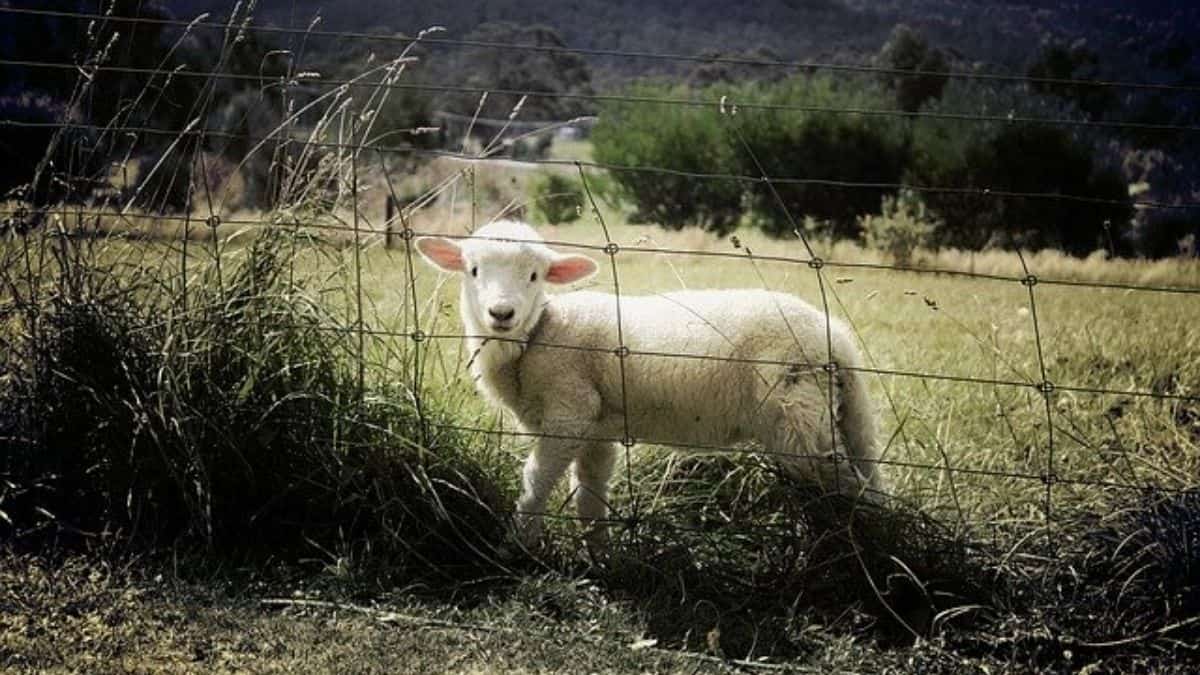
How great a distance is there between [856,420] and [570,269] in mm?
1163

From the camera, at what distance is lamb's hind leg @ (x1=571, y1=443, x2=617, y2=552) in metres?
5.25

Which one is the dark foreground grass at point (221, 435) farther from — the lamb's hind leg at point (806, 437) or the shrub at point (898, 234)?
the shrub at point (898, 234)

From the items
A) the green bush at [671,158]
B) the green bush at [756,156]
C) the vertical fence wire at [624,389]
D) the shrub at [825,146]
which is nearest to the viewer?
the vertical fence wire at [624,389]

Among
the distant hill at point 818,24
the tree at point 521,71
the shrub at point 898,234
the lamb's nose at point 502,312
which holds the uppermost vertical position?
the distant hill at point 818,24

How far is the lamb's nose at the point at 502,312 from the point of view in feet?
16.1

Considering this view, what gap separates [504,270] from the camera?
16.6 feet

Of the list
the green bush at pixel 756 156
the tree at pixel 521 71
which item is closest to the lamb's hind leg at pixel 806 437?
the green bush at pixel 756 156

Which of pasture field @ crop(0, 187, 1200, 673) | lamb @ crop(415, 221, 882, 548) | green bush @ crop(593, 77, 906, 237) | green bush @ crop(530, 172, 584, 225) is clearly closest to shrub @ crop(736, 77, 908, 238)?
green bush @ crop(593, 77, 906, 237)

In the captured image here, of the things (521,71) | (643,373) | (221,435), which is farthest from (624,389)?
(521,71)

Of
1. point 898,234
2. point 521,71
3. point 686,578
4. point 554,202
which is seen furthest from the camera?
point 521,71

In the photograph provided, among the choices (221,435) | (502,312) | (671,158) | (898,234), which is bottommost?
(221,435)

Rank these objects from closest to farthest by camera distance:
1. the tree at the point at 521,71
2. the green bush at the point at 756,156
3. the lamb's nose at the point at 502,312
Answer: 1. the lamb's nose at the point at 502,312
2. the green bush at the point at 756,156
3. the tree at the point at 521,71

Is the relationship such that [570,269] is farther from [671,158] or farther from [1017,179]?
[671,158]

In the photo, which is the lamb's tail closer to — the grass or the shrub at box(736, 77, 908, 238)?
the grass
